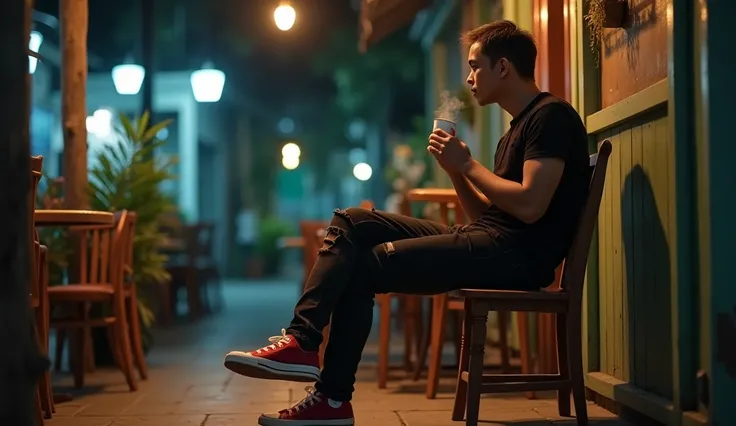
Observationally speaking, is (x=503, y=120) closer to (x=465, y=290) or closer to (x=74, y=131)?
(x=74, y=131)

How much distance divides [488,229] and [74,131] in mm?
3017

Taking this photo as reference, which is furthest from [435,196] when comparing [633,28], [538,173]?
[538,173]

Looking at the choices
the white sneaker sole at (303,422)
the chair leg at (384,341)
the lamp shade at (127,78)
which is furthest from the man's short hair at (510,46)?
the lamp shade at (127,78)

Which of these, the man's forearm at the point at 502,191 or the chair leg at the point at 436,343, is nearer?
the man's forearm at the point at 502,191

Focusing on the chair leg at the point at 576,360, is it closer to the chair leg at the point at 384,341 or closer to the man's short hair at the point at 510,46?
the man's short hair at the point at 510,46

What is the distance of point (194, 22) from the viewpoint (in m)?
17.3

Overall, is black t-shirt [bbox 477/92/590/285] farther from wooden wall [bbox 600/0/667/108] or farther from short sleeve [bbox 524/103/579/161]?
wooden wall [bbox 600/0/667/108]

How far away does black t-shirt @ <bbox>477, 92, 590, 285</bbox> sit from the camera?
3.06 meters

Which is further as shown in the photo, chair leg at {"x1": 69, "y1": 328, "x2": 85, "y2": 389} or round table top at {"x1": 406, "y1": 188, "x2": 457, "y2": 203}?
chair leg at {"x1": 69, "y1": 328, "x2": 85, "y2": 389}

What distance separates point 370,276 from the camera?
123 inches

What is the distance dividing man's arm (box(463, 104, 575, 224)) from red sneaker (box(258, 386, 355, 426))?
2.62ft

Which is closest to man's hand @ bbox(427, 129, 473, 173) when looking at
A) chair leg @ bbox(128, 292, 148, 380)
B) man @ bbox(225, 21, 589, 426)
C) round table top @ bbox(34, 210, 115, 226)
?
man @ bbox(225, 21, 589, 426)

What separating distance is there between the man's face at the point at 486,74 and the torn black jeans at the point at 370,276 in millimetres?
491

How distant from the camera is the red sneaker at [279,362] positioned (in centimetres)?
297
